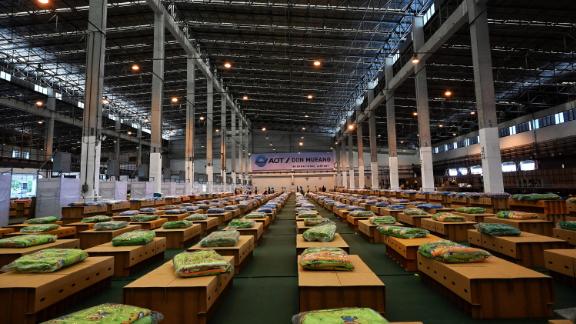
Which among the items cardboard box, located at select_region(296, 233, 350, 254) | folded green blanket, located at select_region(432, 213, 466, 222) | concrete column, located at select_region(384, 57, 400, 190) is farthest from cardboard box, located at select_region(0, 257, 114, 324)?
concrete column, located at select_region(384, 57, 400, 190)

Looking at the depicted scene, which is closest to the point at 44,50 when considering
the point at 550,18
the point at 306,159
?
the point at 550,18

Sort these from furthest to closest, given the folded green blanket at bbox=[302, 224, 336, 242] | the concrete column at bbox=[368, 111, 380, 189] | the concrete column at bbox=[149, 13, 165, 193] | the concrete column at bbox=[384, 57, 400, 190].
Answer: the concrete column at bbox=[368, 111, 380, 189], the concrete column at bbox=[384, 57, 400, 190], the concrete column at bbox=[149, 13, 165, 193], the folded green blanket at bbox=[302, 224, 336, 242]

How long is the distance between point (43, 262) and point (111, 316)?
167 cm

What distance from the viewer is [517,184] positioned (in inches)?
728

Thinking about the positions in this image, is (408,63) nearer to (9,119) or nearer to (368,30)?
(368,30)

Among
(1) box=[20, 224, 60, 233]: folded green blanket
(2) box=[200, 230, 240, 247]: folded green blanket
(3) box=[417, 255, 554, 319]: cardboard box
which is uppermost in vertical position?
(1) box=[20, 224, 60, 233]: folded green blanket

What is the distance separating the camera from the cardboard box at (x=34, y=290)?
8.33ft

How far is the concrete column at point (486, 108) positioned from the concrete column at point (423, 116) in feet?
13.2

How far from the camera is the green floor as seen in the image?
2795 mm

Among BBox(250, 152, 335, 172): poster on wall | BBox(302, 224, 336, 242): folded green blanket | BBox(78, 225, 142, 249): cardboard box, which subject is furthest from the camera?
BBox(250, 152, 335, 172): poster on wall

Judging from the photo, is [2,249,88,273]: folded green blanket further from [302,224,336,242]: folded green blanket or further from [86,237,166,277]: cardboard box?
[302,224,336,242]: folded green blanket

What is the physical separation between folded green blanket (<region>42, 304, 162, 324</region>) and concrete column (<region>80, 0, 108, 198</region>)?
8893mm

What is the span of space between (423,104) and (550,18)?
5.54m

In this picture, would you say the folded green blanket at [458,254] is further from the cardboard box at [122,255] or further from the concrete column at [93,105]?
the concrete column at [93,105]
